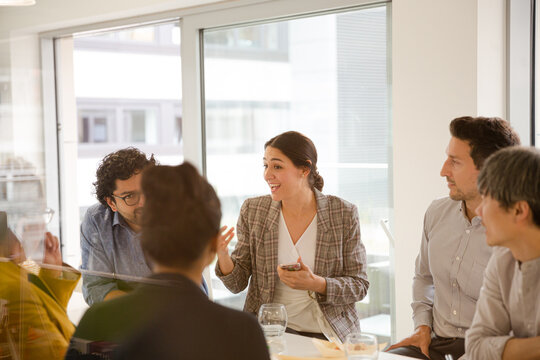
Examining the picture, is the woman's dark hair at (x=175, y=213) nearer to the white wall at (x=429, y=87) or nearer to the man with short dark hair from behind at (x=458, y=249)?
the man with short dark hair from behind at (x=458, y=249)

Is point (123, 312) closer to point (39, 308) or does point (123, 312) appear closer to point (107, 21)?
point (39, 308)

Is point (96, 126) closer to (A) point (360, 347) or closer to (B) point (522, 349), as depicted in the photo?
(A) point (360, 347)

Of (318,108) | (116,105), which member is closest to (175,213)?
(318,108)

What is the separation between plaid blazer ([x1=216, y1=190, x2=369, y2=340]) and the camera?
8.16 feet

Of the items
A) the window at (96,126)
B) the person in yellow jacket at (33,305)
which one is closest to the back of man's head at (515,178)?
the person in yellow jacket at (33,305)

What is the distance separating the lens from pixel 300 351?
1.83 meters

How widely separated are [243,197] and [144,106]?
923 centimetres

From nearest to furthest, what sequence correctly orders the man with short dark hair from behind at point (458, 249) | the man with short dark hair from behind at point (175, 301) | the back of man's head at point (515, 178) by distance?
the man with short dark hair from behind at point (175, 301)
the back of man's head at point (515, 178)
the man with short dark hair from behind at point (458, 249)

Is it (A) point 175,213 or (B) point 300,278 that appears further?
(B) point 300,278

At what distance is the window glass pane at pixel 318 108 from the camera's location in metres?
3.10

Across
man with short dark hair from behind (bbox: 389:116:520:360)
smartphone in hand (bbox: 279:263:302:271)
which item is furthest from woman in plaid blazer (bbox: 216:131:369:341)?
man with short dark hair from behind (bbox: 389:116:520:360)

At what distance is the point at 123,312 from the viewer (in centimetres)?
98

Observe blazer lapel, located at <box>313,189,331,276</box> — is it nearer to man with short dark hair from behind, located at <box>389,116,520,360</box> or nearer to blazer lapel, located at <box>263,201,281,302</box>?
blazer lapel, located at <box>263,201,281,302</box>

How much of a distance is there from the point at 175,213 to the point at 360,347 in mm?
838
